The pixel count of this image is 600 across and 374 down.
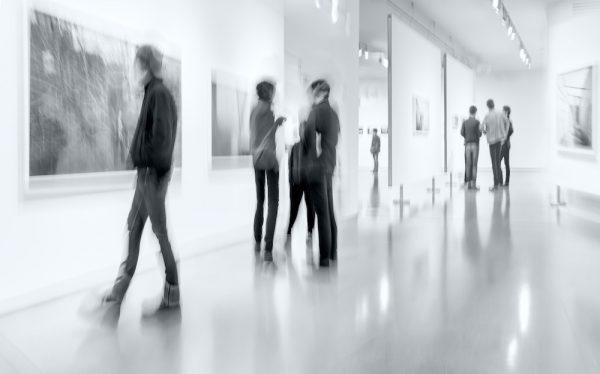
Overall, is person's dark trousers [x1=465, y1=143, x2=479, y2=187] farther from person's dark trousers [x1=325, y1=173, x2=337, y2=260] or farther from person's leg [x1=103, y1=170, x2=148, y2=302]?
person's leg [x1=103, y1=170, x2=148, y2=302]

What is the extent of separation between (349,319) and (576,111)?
11.3 metres

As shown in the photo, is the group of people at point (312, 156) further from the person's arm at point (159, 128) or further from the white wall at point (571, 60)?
the white wall at point (571, 60)

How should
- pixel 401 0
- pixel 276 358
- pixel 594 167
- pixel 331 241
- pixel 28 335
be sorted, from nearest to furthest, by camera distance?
pixel 276 358
pixel 28 335
pixel 331 241
pixel 594 167
pixel 401 0

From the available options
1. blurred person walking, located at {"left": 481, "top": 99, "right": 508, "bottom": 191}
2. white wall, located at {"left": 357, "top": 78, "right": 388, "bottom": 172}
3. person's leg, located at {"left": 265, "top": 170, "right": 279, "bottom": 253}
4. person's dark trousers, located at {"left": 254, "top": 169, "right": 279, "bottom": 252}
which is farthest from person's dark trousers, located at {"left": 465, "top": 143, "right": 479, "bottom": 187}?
white wall, located at {"left": 357, "top": 78, "right": 388, "bottom": 172}

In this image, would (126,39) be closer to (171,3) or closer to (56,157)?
(171,3)

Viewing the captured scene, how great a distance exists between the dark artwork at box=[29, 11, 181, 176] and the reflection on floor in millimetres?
1204

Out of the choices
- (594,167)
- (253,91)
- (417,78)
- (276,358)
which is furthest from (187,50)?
(594,167)

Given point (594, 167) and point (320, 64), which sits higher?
point (320, 64)

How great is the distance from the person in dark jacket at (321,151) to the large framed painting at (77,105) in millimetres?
1746

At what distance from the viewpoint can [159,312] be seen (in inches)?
175

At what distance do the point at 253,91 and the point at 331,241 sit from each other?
3.27 meters

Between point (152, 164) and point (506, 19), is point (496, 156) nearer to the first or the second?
point (506, 19)

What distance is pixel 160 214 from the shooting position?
4.39 m

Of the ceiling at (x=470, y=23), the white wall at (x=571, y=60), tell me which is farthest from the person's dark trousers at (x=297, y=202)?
the ceiling at (x=470, y=23)
